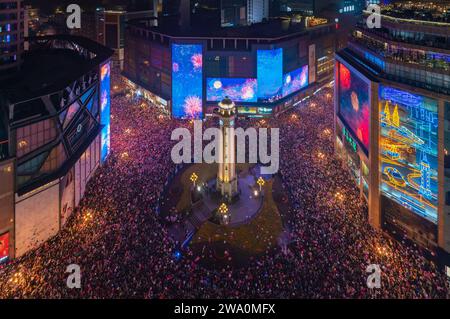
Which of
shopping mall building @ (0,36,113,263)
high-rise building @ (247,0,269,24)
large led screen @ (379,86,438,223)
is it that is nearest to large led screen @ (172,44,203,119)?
shopping mall building @ (0,36,113,263)

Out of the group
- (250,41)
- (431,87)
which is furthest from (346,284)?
(250,41)

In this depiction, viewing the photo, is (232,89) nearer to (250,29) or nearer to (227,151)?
(250,29)

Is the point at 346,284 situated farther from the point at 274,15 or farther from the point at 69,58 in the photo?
the point at 274,15

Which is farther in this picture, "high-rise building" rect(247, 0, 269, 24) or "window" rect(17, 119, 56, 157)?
"high-rise building" rect(247, 0, 269, 24)

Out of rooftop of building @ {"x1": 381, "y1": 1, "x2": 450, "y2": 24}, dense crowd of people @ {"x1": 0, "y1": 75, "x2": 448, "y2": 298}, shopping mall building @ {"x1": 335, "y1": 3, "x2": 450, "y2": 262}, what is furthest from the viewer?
rooftop of building @ {"x1": 381, "y1": 1, "x2": 450, "y2": 24}

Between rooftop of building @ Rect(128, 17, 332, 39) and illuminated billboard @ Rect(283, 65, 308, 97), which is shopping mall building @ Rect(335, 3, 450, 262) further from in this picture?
rooftop of building @ Rect(128, 17, 332, 39)
